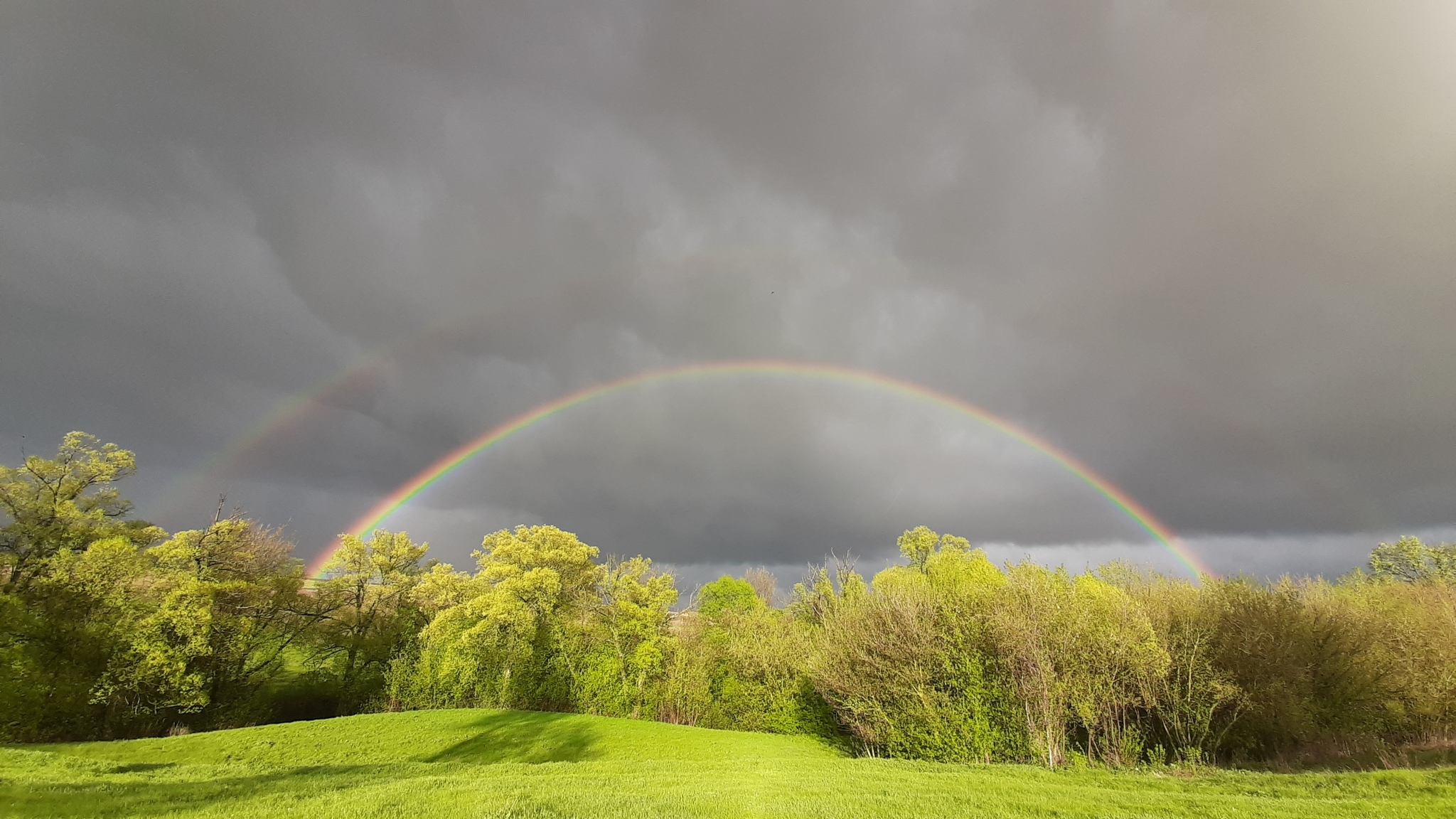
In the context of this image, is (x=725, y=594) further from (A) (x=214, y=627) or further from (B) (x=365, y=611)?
(A) (x=214, y=627)

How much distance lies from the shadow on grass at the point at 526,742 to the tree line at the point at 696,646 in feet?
25.9

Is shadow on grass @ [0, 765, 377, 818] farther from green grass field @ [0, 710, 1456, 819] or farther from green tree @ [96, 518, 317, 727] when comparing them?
green tree @ [96, 518, 317, 727]

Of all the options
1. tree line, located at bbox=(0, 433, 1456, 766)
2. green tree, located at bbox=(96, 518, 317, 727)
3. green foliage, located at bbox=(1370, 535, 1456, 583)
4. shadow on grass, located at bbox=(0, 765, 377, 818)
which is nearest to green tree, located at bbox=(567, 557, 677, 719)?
tree line, located at bbox=(0, 433, 1456, 766)

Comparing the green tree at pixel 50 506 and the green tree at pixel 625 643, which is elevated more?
the green tree at pixel 50 506

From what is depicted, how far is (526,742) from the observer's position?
25.8m

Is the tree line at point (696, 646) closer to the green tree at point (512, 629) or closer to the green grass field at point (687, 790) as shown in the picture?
the green tree at point (512, 629)

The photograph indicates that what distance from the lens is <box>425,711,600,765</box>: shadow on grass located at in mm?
23812

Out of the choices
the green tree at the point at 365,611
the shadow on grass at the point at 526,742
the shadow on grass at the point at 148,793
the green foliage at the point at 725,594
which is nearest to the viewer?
the shadow on grass at the point at 148,793

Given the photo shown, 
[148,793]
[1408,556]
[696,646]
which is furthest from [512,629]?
[1408,556]

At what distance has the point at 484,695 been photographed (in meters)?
38.9

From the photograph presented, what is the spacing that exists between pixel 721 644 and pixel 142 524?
131ft

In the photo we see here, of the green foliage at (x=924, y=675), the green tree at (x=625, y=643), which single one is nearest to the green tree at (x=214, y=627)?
the green tree at (x=625, y=643)

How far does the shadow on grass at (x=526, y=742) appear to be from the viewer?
23.8 metres

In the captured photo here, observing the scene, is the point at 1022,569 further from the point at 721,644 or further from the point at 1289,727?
the point at 721,644
